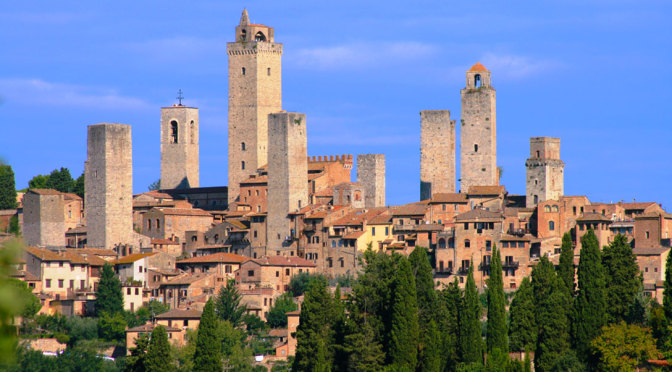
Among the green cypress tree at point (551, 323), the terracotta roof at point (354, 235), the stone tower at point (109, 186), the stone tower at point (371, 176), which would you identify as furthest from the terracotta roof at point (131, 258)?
the green cypress tree at point (551, 323)

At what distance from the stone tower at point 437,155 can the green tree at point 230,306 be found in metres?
15.7

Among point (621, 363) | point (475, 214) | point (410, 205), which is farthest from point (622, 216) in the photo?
point (621, 363)

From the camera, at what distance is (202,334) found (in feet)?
135

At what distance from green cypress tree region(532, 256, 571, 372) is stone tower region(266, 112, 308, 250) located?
2374 centimetres

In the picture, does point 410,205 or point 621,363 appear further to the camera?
point 410,205

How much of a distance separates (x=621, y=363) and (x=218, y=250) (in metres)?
32.6

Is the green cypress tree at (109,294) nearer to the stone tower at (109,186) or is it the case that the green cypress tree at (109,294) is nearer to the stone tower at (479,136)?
the stone tower at (109,186)

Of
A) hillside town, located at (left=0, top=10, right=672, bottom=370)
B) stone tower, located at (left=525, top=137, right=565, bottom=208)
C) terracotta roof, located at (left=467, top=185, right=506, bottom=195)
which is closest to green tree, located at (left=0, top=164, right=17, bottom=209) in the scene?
hillside town, located at (left=0, top=10, right=672, bottom=370)

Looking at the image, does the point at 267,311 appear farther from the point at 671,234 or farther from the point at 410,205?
the point at 671,234

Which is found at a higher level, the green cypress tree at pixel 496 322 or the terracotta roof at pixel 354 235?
the terracotta roof at pixel 354 235

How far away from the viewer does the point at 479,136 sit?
6488 centimetres

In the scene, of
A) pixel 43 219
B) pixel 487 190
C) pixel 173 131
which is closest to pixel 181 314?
pixel 43 219

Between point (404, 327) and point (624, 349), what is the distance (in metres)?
7.06

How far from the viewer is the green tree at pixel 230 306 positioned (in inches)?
2121
